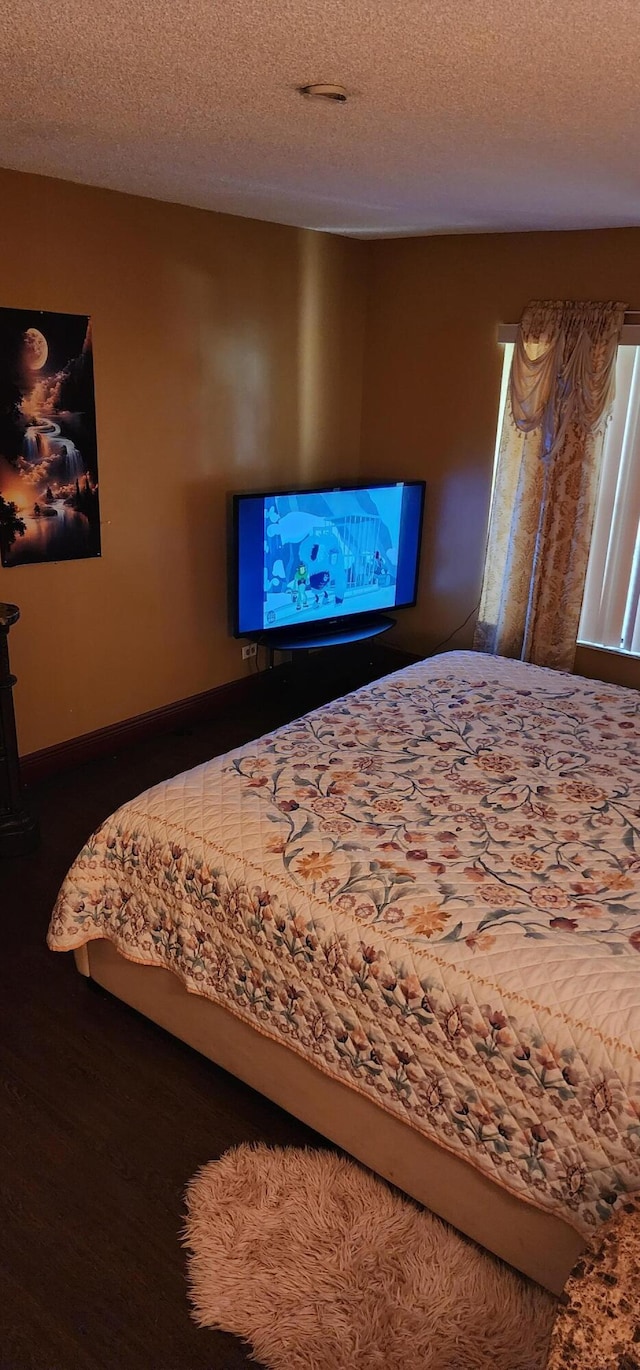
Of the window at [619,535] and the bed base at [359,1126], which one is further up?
the window at [619,535]

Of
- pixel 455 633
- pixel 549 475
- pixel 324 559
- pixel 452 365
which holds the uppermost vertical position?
pixel 452 365

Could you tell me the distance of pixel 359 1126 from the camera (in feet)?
7.04

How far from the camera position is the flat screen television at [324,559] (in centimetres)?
435

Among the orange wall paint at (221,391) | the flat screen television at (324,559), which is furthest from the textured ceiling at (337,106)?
the flat screen television at (324,559)

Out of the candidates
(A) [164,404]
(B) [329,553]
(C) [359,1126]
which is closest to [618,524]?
(B) [329,553]

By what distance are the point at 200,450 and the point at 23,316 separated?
105cm

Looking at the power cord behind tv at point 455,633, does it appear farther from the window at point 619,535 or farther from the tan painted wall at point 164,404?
the tan painted wall at point 164,404

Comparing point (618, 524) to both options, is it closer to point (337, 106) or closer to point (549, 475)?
point (549, 475)

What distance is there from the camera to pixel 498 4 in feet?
4.75

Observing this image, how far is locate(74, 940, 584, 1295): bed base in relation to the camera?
1.91 m

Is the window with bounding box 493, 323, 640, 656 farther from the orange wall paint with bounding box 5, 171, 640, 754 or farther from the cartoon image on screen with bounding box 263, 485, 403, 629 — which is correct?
the cartoon image on screen with bounding box 263, 485, 403, 629

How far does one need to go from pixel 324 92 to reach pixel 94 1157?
99.3 inches

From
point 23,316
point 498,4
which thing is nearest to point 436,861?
point 498,4

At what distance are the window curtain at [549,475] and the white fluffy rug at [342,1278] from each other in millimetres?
2909
